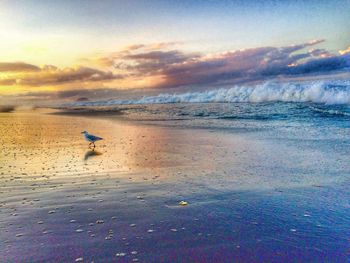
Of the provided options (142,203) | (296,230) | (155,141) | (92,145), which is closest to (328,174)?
(296,230)

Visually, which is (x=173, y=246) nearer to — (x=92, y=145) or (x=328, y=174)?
(x=328, y=174)

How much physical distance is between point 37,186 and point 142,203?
294 centimetres

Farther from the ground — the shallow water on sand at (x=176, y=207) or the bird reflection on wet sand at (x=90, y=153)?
the shallow water on sand at (x=176, y=207)

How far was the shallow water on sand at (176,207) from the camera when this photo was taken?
4.71m

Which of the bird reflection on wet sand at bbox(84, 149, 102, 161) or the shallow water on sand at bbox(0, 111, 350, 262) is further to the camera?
the bird reflection on wet sand at bbox(84, 149, 102, 161)

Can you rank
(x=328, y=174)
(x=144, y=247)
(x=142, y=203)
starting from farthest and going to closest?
1. (x=328, y=174)
2. (x=142, y=203)
3. (x=144, y=247)

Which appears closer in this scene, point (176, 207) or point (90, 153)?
point (176, 207)

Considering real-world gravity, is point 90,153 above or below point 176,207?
below

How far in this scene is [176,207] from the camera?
651cm

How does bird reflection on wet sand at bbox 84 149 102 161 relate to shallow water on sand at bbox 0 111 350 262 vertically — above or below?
below

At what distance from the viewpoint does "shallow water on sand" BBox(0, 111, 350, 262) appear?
4707mm

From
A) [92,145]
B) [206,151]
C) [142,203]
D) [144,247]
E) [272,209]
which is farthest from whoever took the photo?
[92,145]

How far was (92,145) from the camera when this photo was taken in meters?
15.4

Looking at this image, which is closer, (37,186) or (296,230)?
(296,230)
